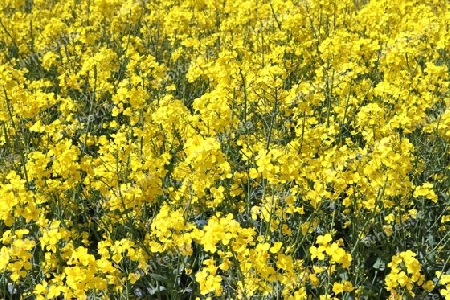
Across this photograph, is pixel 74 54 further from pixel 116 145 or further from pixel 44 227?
pixel 44 227

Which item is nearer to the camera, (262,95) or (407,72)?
(262,95)

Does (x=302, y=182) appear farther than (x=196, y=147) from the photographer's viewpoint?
Yes

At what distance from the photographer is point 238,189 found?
354 cm

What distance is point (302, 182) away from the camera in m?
3.24

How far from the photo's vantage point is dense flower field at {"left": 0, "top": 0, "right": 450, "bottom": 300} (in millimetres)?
2646

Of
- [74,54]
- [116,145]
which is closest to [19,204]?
[116,145]

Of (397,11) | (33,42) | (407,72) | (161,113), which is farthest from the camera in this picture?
(33,42)

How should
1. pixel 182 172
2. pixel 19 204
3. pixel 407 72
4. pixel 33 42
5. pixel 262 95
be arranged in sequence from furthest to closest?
pixel 33 42, pixel 407 72, pixel 262 95, pixel 182 172, pixel 19 204

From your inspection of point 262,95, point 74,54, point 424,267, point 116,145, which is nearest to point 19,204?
point 116,145

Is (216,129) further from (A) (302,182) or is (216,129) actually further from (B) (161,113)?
(A) (302,182)

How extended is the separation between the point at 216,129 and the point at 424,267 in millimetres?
1470

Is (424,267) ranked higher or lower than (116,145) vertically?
lower

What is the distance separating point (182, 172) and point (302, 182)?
670 mm

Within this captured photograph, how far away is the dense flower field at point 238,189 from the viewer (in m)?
2.65
